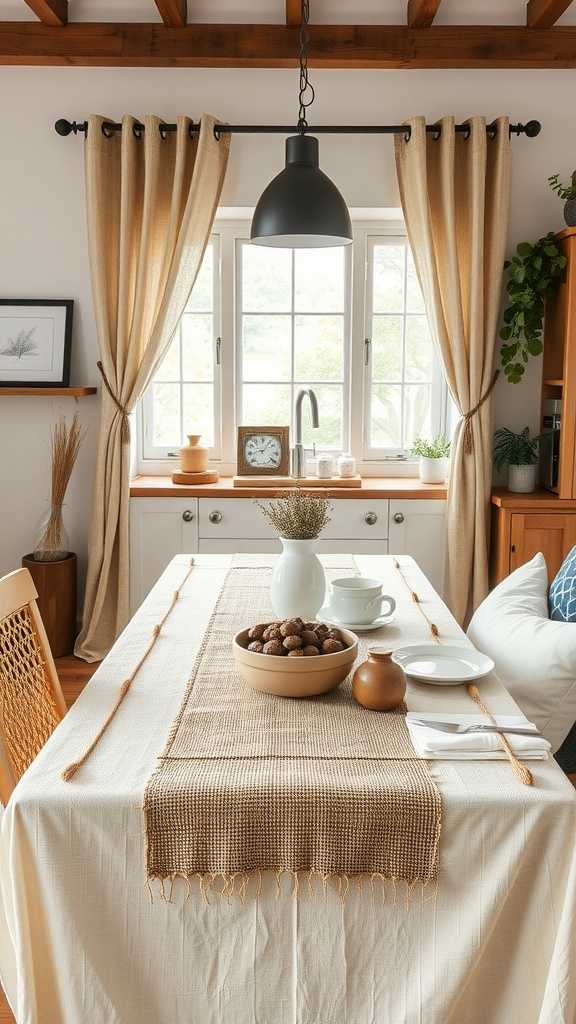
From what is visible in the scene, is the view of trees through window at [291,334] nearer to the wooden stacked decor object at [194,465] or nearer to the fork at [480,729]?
the wooden stacked decor object at [194,465]

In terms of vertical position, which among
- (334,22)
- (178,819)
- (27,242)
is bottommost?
(178,819)

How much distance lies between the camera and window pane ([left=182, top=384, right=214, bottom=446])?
4.38m

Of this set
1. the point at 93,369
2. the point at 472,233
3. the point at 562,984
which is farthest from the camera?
the point at 93,369

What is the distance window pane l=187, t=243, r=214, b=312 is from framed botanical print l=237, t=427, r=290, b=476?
26.0 inches

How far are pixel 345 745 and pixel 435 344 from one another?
2814 millimetres

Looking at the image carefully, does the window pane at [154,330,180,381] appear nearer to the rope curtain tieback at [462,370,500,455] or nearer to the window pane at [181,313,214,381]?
the window pane at [181,313,214,381]

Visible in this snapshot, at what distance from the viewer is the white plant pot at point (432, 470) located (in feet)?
13.7

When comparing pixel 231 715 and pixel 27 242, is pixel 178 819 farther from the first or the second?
pixel 27 242

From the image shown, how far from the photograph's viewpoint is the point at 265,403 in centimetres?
441

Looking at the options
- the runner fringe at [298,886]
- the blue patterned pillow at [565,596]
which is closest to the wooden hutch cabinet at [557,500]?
the blue patterned pillow at [565,596]

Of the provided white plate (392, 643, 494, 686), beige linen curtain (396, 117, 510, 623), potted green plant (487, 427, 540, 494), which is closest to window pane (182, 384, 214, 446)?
beige linen curtain (396, 117, 510, 623)

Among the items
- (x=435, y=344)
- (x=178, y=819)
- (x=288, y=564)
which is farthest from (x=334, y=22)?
(x=178, y=819)

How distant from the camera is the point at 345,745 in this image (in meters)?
1.48

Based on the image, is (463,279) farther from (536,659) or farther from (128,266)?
(536,659)
